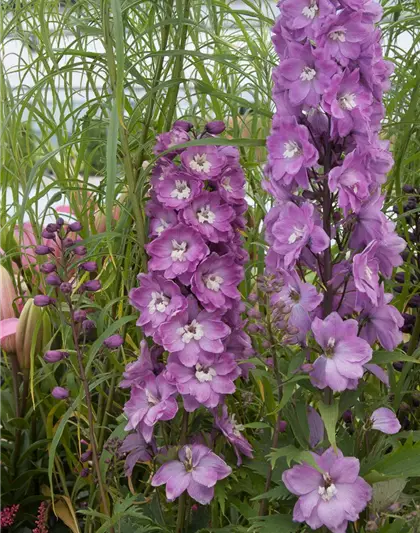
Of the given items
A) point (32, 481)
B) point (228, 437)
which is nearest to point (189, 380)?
point (228, 437)

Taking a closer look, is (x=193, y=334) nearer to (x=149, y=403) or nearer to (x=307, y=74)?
(x=149, y=403)

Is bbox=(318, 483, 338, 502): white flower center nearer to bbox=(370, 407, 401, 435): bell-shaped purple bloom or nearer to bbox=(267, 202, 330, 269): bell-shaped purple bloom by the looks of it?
bbox=(370, 407, 401, 435): bell-shaped purple bloom

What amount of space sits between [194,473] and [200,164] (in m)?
0.27

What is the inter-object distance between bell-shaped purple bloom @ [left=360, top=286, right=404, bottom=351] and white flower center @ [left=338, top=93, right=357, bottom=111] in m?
0.15

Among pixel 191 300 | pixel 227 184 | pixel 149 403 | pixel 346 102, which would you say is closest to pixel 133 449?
pixel 149 403

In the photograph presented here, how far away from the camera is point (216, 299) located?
70 centimetres

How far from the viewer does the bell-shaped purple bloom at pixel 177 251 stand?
2.27 feet

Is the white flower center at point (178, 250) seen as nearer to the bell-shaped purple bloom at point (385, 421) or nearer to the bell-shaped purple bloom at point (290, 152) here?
the bell-shaped purple bloom at point (290, 152)

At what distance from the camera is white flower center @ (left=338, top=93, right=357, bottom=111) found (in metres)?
0.62

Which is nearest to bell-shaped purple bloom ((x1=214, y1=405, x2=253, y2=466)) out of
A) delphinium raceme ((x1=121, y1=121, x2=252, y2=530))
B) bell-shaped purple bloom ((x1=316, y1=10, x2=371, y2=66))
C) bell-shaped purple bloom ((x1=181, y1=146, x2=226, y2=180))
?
delphinium raceme ((x1=121, y1=121, x2=252, y2=530))

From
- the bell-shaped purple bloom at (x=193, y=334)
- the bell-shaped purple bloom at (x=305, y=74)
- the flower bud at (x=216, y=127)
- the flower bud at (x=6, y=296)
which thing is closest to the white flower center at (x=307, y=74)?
the bell-shaped purple bloom at (x=305, y=74)

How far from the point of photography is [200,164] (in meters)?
0.71

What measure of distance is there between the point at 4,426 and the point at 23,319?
220 mm

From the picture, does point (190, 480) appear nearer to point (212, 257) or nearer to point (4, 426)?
point (212, 257)
